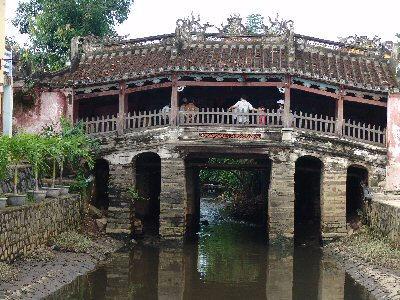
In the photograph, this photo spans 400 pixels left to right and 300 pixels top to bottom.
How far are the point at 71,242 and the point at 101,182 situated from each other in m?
5.97

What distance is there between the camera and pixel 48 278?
1380 centimetres

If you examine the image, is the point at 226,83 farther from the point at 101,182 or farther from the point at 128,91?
the point at 101,182

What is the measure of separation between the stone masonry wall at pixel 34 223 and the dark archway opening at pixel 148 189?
395 cm

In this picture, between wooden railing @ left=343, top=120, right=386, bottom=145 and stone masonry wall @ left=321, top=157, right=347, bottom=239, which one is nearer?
stone masonry wall @ left=321, top=157, right=347, bottom=239

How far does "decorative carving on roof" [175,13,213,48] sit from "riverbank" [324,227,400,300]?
8615 millimetres

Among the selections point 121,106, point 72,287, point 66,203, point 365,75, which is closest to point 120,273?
point 72,287

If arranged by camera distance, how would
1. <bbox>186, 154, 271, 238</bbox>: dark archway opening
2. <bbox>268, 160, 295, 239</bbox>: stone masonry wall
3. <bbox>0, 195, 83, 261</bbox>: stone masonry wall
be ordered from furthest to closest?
<bbox>186, 154, 271, 238</bbox>: dark archway opening, <bbox>268, 160, 295, 239</bbox>: stone masonry wall, <bbox>0, 195, 83, 261</bbox>: stone masonry wall

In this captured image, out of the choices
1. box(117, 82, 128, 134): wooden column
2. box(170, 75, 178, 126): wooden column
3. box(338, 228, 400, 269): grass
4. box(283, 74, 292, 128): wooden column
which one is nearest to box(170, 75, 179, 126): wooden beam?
box(170, 75, 178, 126): wooden column

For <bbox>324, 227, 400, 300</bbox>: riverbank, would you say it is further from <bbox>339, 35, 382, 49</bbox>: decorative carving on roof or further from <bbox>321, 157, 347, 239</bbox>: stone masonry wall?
<bbox>339, 35, 382, 49</bbox>: decorative carving on roof

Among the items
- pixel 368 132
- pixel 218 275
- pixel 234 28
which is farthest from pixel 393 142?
pixel 218 275

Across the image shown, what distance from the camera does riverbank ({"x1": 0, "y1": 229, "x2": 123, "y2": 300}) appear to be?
1241 cm

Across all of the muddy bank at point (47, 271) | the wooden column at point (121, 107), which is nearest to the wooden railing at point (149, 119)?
the wooden column at point (121, 107)

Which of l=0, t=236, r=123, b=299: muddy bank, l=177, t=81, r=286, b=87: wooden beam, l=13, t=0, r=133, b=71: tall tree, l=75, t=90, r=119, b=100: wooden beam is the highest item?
l=13, t=0, r=133, b=71: tall tree

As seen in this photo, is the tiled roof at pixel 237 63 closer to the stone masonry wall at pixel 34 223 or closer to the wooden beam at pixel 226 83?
the wooden beam at pixel 226 83
